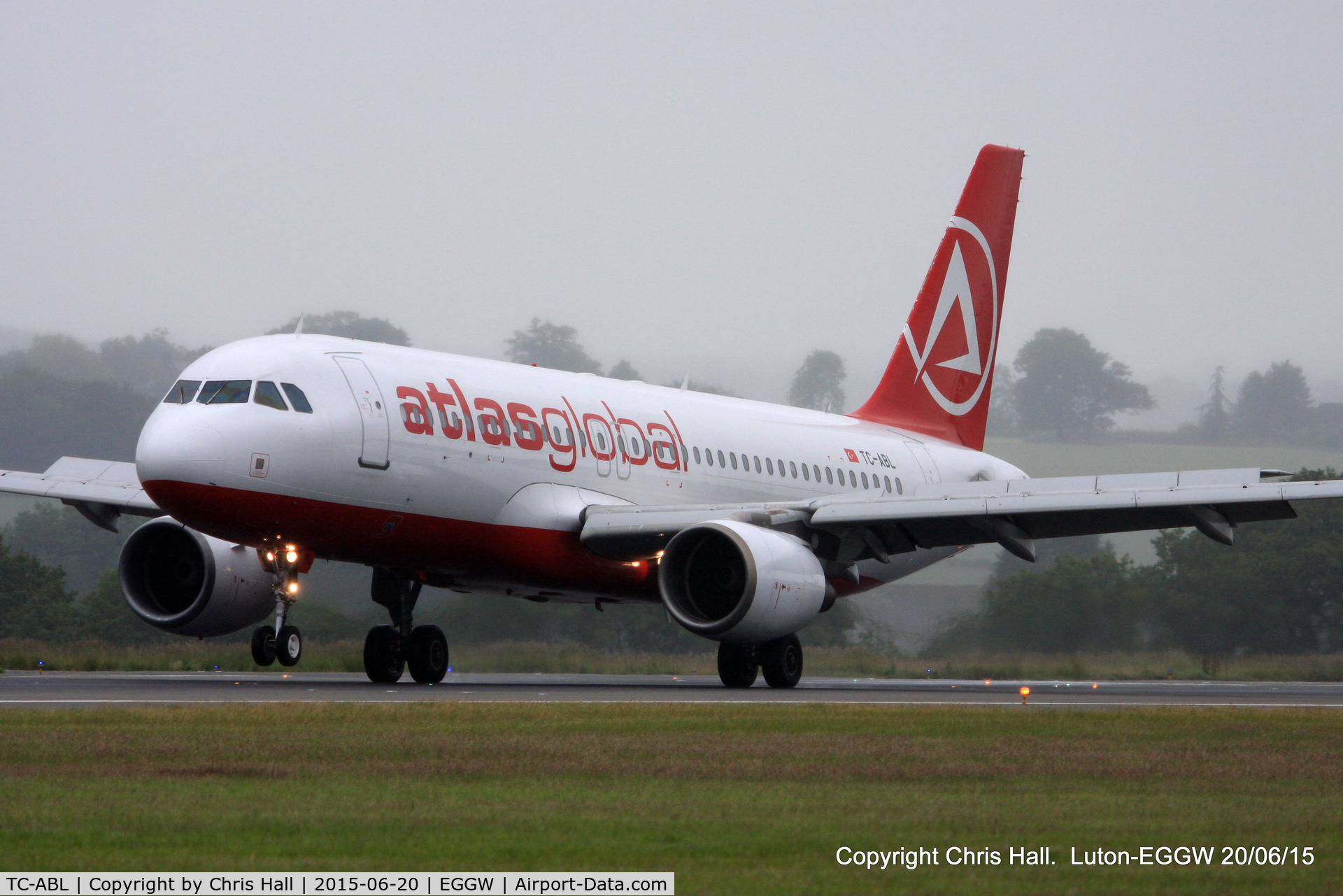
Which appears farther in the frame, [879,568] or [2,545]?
[2,545]

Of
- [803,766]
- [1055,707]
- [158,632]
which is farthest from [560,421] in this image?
[158,632]

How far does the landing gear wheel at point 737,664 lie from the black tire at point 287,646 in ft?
18.2

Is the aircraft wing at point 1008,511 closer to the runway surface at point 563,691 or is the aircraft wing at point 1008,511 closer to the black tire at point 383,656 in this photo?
the runway surface at point 563,691

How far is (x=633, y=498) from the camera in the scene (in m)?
23.2

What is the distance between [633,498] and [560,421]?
1673 millimetres

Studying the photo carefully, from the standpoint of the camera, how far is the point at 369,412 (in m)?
19.6

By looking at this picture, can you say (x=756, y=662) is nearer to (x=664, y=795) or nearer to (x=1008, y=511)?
(x=1008, y=511)

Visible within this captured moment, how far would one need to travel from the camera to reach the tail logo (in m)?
31.1

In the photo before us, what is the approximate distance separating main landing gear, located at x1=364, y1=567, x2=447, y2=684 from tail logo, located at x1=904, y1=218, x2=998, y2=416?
12.2 m

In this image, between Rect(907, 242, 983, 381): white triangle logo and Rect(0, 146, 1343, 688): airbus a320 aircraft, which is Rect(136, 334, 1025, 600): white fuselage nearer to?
Rect(0, 146, 1343, 688): airbus a320 aircraft

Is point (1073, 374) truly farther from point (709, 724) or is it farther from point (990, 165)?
point (709, 724)

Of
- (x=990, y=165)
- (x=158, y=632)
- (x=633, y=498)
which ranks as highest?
(x=990, y=165)

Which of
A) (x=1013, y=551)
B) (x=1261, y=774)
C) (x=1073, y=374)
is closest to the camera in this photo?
(x=1261, y=774)

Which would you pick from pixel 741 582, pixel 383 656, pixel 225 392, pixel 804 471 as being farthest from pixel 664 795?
pixel 804 471
